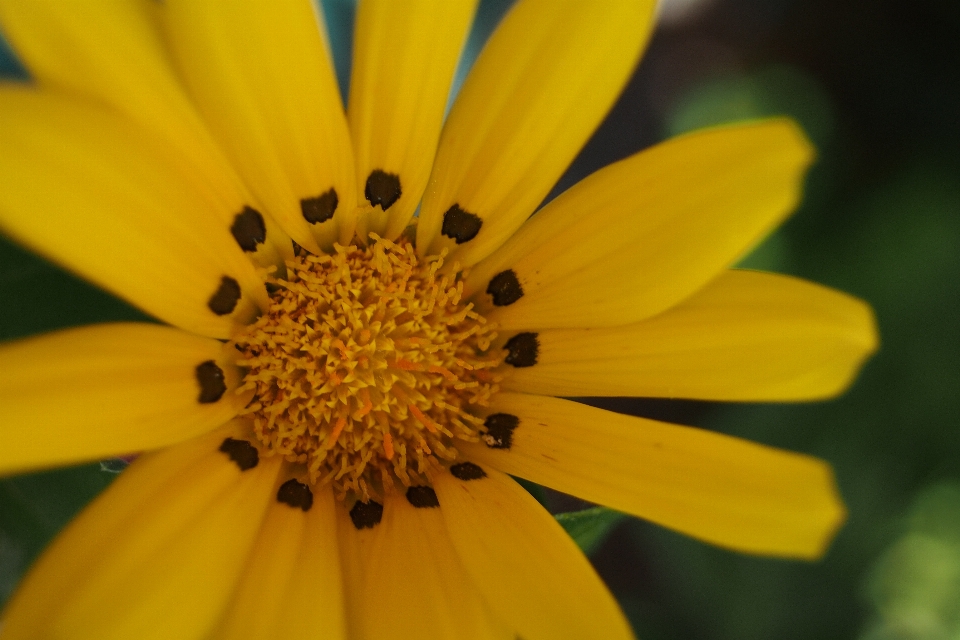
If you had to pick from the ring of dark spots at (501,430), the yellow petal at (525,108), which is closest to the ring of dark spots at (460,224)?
the yellow petal at (525,108)

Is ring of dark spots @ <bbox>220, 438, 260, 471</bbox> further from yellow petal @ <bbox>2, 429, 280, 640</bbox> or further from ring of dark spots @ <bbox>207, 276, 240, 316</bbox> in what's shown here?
ring of dark spots @ <bbox>207, 276, 240, 316</bbox>

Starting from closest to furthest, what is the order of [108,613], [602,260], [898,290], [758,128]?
[108,613]
[758,128]
[602,260]
[898,290]

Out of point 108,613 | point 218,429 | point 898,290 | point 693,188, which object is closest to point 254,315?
point 218,429

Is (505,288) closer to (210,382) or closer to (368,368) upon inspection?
(368,368)

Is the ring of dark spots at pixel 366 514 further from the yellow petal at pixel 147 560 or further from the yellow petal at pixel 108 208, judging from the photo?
the yellow petal at pixel 108 208

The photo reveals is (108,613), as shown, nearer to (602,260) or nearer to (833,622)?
(602,260)

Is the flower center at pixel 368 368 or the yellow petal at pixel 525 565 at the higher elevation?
the flower center at pixel 368 368

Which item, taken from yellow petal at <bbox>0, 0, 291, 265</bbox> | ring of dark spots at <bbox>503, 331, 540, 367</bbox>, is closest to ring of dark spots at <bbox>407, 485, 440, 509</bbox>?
ring of dark spots at <bbox>503, 331, 540, 367</bbox>
